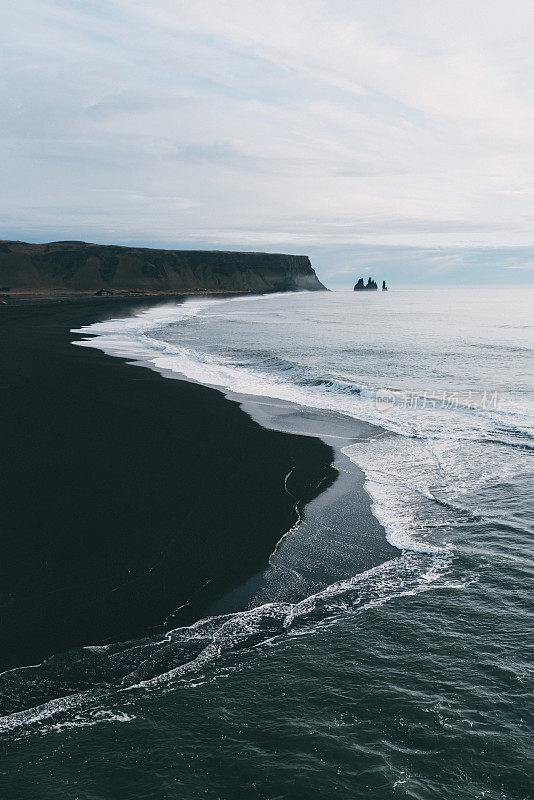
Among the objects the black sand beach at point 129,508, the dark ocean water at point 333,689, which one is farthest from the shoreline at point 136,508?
the dark ocean water at point 333,689

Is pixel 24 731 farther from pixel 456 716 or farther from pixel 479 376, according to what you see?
pixel 479 376

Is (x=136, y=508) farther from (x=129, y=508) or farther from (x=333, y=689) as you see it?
(x=333, y=689)

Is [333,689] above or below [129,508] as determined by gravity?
below

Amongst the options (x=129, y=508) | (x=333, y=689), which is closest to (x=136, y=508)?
(x=129, y=508)

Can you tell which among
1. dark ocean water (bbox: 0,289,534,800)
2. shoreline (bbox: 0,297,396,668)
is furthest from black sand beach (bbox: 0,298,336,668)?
dark ocean water (bbox: 0,289,534,800)

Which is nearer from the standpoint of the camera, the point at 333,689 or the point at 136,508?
the point at 333,689

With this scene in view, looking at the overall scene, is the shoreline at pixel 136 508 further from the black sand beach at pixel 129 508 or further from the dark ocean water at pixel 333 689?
the dark ocean water at pixel 333 689

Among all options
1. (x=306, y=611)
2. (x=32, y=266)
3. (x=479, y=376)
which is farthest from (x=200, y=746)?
(x=32, y=266)

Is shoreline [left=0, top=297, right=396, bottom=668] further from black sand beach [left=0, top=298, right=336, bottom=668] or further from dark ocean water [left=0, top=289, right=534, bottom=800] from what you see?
dark ocean water [left=0, top=289, right=534, bottom=800]
